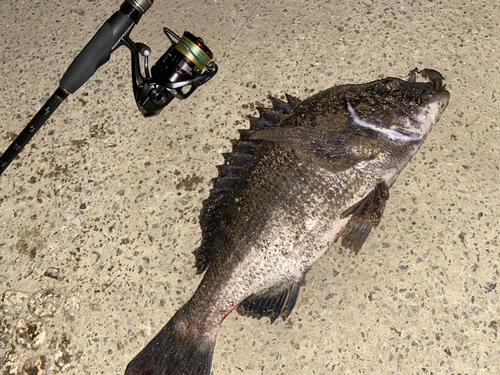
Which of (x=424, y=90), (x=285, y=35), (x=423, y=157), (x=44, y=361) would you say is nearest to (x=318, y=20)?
(x=285, y=35)

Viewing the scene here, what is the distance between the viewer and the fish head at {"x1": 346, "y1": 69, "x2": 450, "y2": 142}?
7.11ft

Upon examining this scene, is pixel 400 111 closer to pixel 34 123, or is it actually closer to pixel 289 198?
pixel 289 198

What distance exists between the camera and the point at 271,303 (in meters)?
2.23

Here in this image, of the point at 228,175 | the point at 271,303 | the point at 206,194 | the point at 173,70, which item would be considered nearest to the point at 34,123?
the point at 173,70

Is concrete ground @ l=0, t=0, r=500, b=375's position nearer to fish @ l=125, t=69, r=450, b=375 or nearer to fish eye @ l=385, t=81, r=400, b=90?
fish @ l=125, t=69, r=450, b=375

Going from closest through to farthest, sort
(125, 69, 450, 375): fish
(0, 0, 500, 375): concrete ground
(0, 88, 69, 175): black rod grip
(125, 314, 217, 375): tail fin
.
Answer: (125, 69, 450, 375): fish, (125, 314, 217, 375): tail fin, (0, 0, 500, 375): concrete ground, (0, 88, 69, 175): black rod grip

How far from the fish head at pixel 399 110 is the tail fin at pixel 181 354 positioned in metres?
1.59

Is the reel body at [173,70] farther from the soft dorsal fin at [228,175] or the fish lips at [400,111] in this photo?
the fish lips at [400,111]

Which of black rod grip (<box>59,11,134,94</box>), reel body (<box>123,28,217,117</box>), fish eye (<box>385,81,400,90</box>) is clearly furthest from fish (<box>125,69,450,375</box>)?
black rod grip (<box>59,11,134,94</box>)

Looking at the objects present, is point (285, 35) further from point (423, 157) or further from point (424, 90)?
point (423, 157)

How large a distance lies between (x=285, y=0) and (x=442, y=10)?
1203mm

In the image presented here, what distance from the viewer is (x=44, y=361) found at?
8.45 ft

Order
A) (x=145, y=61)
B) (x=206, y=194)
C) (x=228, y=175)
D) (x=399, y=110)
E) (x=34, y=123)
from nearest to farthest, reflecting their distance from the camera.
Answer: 1. (x=399, y=110)
2. (x=228, y=175)
3. (x=145, y=61)
4. (x=34, y=123)
5. (x=206, y=194)

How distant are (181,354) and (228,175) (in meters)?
1.13
